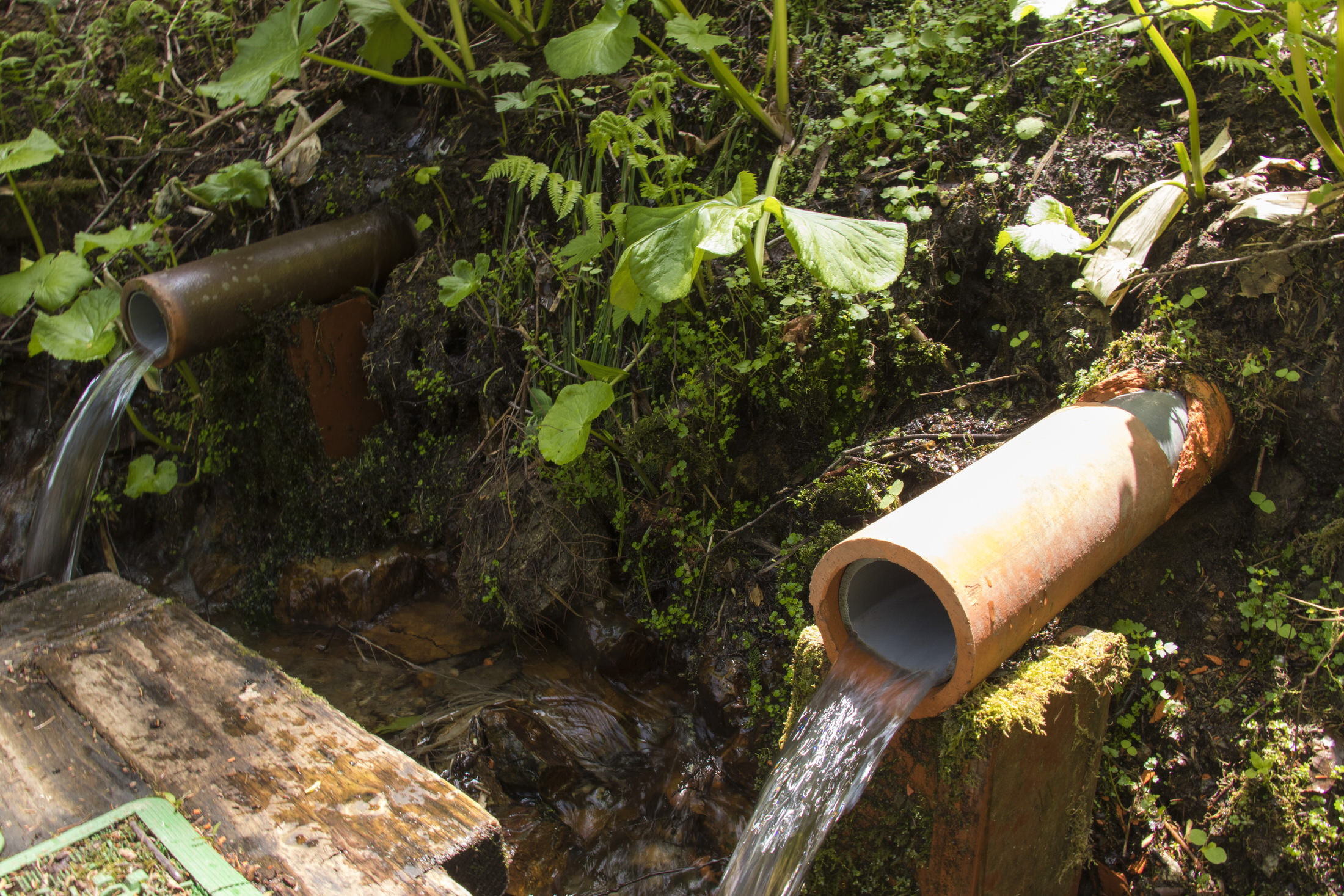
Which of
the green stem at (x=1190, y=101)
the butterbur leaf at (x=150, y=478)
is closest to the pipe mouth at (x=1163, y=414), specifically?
the green stem at (x=1190, y=101)

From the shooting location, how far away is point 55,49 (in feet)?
18.9

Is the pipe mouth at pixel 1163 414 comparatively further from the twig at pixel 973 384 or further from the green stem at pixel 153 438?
the green stem at pixel 153 438

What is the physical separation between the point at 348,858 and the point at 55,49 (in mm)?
6359

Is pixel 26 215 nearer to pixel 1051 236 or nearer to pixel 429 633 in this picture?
pixel 429 633

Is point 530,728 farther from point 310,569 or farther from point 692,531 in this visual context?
point 310,569

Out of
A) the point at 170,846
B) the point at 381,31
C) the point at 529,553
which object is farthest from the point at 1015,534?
the point at 381,31

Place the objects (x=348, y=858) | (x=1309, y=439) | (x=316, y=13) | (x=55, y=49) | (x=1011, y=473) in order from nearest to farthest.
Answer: (x=348, y=858) < (x=1011, y=473) < (x=1309, y=439) < (x=316, y=13) < (x=55, y=49)

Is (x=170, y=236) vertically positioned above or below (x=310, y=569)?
above

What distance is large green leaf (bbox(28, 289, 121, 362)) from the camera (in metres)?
3.91

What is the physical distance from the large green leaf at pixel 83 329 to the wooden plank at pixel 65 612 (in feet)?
4.31

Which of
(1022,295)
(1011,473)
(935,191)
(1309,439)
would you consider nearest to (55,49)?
(935,191)

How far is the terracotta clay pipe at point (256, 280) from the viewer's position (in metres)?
3.73

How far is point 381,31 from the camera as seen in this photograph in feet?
12.7

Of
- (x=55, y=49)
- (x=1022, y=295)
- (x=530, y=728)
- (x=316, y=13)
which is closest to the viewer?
(x=1022, y=295)
